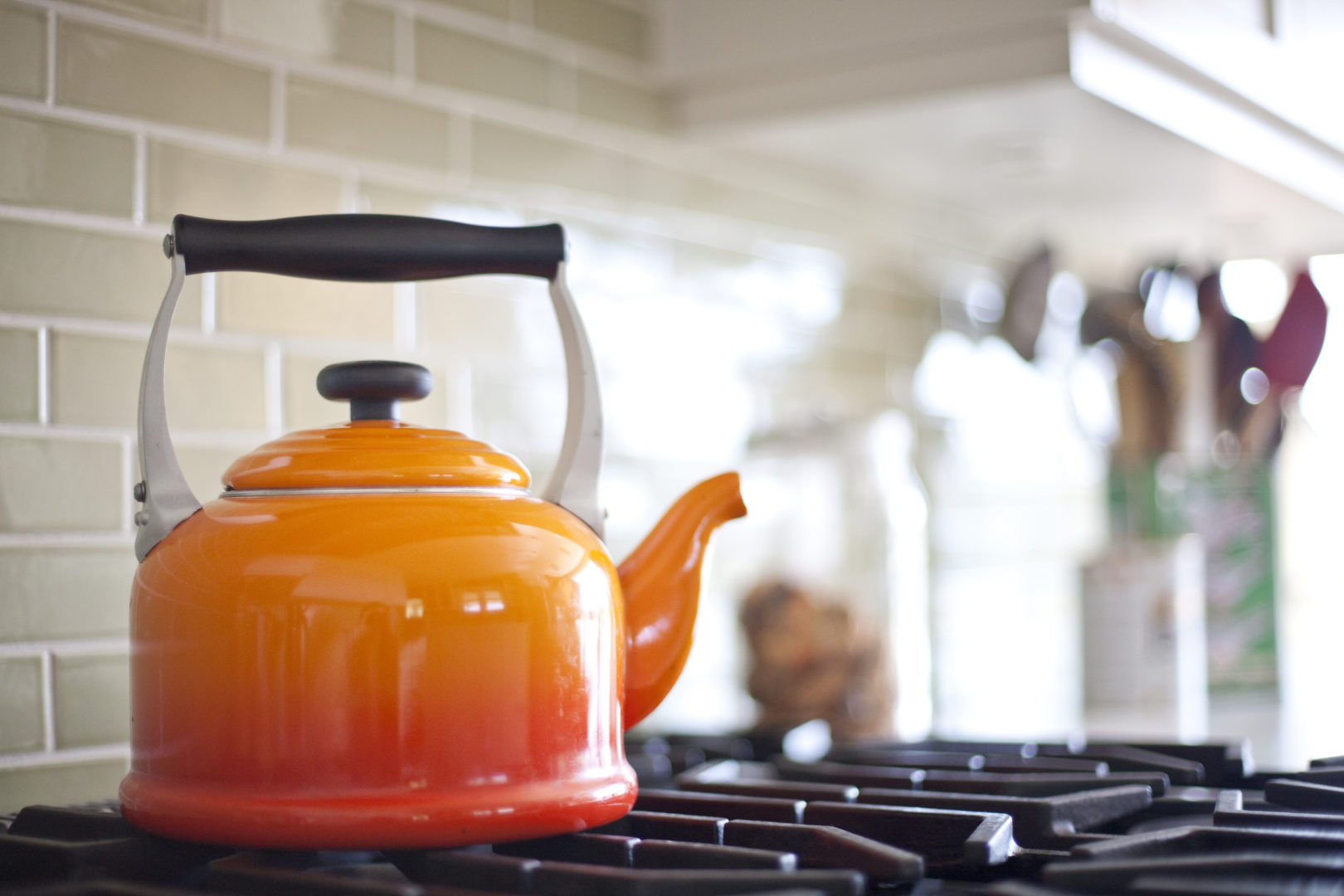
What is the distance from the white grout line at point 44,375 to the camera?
0.73 meters

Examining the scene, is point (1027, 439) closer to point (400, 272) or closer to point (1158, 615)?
point (1158, 615)

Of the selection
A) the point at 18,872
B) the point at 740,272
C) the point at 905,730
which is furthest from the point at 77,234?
the point at 905,730

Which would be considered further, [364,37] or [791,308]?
[791,308]

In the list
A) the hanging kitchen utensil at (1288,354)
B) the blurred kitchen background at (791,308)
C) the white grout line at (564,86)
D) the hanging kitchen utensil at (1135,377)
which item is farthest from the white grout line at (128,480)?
the hanging kitchen utensil at (1288,354)

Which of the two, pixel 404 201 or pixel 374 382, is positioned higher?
pixel 404 201

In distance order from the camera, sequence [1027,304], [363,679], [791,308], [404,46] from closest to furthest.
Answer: [363,679] < [404,46] < [791,308] < [1027,304]

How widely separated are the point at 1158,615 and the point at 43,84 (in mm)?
1215

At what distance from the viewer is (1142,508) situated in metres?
1.69

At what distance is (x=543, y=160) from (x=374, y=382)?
0.51 meters

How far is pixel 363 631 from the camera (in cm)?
51

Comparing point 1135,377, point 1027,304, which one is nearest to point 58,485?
point 1027,304

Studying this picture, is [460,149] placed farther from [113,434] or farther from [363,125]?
[113,434]

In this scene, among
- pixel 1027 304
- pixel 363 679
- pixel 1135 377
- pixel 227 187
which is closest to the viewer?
pixel 363 679

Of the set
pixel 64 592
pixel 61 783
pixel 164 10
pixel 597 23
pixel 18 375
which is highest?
pixel 597 23
